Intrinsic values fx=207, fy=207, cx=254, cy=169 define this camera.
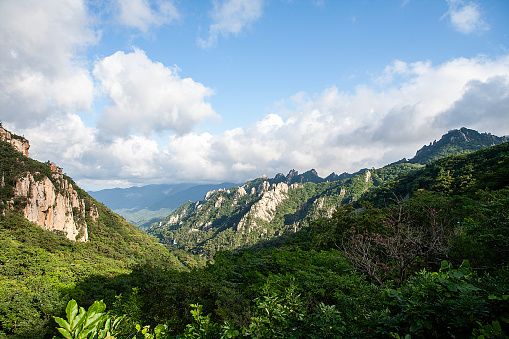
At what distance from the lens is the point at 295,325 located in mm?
3389

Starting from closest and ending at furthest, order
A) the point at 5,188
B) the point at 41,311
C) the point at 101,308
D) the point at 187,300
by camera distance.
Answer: the point at 101,308, the point at 187,300, the point at 41,311, the point at 5,188

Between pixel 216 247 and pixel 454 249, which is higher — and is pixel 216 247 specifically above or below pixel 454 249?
below

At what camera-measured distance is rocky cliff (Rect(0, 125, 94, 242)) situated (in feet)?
244

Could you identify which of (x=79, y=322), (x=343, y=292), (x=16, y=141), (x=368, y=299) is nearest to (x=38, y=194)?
(x=16, y=141)

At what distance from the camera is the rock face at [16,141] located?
88.0m

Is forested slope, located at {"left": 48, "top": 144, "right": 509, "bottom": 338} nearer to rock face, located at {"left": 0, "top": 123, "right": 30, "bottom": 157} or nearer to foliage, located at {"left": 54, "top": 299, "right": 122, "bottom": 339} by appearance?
foliage, located at {"left": 54, "top": 299, "right": 122, "bottom": 339}

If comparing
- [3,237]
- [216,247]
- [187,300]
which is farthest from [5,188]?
[216,247]

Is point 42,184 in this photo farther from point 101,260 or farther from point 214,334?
point 214,334

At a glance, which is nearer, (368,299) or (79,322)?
(79,322)

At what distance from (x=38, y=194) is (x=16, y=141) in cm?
3707

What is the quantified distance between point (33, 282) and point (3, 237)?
130 feet

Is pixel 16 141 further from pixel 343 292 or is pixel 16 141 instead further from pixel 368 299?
pixel 368 299

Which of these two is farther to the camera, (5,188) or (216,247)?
(216,247)

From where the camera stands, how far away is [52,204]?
81.1 m
